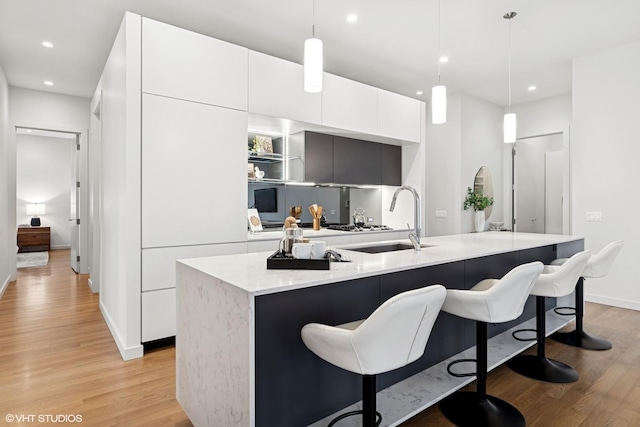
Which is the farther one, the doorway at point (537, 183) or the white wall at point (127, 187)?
the doorway at point (537, 183)

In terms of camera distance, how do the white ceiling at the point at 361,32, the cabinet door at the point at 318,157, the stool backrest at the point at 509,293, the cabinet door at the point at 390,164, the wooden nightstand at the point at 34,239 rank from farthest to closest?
the wooden nightstand at the point at 34,239
the cabinet door at the point at 390,164
the cabinet door at the point at 318,157
the white ceiling at the point at 361,32
the stool backrest at the point at 509,293

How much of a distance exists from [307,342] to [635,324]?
12.9 feet

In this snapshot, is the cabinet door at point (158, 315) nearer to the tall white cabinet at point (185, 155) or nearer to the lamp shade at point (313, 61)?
the tall white cabinet at point (185, 155)

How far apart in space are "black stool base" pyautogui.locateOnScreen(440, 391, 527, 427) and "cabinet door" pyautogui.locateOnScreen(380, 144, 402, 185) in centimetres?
346

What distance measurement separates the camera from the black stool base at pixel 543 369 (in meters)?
2.46

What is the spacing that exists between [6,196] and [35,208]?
4.87 metres

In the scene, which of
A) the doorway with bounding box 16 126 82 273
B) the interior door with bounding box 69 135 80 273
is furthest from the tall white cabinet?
the doorway with bounding box 16 126 82 273

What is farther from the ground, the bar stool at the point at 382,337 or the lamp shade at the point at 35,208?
the lamp shade at the point at 35,208

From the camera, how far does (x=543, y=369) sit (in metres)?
2.54

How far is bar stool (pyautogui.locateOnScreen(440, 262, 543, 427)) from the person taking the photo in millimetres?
1849

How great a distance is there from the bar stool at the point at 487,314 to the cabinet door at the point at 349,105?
274 centimetres

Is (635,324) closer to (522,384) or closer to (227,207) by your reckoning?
(522,384)

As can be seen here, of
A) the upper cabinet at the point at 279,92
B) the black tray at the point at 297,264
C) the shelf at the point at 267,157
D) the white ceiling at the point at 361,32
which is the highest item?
the white ceiling at the point at 361,32

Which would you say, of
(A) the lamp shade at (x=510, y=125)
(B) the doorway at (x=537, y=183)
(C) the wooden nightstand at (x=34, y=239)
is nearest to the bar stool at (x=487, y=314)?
(A) the lamp shade at (x=510, y=125)
